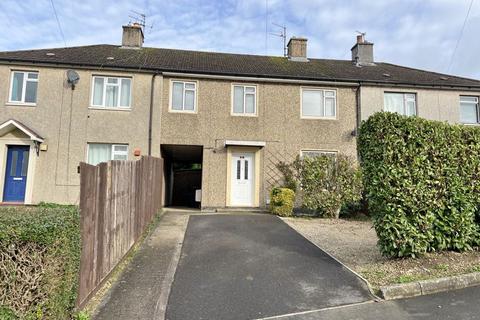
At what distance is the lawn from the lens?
488 centimetres

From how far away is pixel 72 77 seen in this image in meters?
11.9

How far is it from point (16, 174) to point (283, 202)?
9.66 m

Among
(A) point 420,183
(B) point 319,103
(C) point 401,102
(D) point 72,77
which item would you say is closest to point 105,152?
(D) point 72,77

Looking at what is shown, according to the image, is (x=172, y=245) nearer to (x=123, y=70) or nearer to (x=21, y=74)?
(x=123, y=70)

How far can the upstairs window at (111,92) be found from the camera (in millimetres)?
12234

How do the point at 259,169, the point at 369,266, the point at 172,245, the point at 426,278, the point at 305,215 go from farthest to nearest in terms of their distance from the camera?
the point at 259,169 → the point at 305,215 → the point at 172,245 → the point at 369,266 → the point at 426,278

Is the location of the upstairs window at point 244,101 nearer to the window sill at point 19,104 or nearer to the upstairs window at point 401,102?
the upstairs window at point 401,102

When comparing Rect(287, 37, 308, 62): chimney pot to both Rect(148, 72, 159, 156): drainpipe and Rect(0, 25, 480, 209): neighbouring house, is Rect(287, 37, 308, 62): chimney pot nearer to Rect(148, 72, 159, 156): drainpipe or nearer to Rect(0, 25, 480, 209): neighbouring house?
Rect(0, 25, 480, 209): neighbouring house

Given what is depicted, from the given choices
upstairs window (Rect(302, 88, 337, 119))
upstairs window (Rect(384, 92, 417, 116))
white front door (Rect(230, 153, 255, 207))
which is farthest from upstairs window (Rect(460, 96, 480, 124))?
white front door (Rect(230, 153, 255, 207))

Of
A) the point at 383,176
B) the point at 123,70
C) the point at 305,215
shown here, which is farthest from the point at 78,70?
the point at 383,176

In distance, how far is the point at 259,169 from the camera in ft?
41.3

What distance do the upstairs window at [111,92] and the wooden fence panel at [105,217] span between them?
6.12 m

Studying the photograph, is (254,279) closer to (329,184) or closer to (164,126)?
(329,184)

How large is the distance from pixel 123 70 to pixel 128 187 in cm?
783
